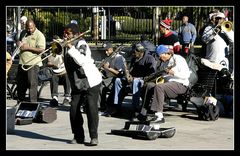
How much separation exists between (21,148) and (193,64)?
14.4ft

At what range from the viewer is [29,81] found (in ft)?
40.4

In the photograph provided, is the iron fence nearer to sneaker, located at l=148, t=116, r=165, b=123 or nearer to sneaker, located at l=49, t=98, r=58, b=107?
sneaker, located at l=49, t=98, r=58, b=107

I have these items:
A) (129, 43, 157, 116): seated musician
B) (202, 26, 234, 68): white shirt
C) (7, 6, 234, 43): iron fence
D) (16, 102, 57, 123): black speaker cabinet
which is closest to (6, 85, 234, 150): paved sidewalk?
(16, 102, 57, 123): black speaker cabinet

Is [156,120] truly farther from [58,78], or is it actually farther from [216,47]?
[58,78]

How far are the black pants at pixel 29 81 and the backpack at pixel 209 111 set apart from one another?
10.3 feet

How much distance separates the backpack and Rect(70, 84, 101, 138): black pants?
2961 mm

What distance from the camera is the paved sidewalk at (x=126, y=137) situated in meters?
9.14

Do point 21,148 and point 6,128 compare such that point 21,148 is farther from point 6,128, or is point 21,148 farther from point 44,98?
point 44,98

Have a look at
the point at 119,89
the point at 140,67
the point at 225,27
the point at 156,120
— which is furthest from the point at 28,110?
the point at 225,27

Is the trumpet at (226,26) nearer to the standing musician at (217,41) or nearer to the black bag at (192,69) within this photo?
the standing musician at (217,41)

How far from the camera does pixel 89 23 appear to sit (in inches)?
832

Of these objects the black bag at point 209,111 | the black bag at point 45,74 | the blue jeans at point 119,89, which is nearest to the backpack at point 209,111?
the black bag at point 209,111

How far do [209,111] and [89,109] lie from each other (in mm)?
3075

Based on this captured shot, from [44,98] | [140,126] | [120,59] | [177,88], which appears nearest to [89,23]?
[44,98]
